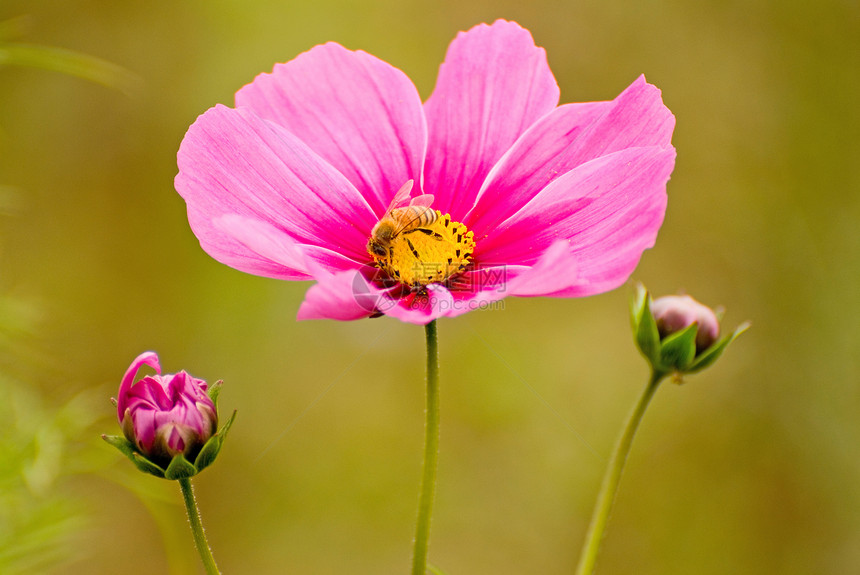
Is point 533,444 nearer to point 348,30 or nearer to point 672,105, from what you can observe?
point 672,105

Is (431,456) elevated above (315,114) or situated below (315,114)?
below

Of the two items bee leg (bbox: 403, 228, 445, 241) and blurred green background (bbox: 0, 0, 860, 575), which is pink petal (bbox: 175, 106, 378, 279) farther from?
blurred green background (bbox: 0, 0, 860, 575)

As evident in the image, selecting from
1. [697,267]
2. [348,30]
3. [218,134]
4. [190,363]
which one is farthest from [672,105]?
[218,134]

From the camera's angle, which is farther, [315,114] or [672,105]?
[672,105]

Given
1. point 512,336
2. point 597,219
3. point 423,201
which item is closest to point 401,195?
point 423,201

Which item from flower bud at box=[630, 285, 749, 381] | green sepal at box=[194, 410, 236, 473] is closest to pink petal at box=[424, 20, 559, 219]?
flower bud at box=[630, 285, 749, 381]

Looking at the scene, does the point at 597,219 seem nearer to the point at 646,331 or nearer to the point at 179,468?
the point at 646,331

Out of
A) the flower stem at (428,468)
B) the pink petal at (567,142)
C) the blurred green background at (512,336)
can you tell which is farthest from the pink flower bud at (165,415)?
the blurred green background at (512,336)
